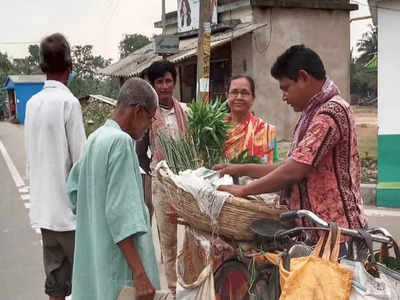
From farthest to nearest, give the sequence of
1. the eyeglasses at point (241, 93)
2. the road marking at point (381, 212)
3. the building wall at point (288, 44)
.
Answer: the building wall at point (288, 44) → the road marking at point (381, 212) → the eyeglasses at point (241, 93)

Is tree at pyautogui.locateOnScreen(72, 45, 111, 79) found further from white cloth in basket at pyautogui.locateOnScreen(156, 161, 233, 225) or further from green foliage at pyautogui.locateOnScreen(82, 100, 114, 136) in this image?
white cloth in basket at pyautogui.locateOnScreen(156, 161, 233, 225)

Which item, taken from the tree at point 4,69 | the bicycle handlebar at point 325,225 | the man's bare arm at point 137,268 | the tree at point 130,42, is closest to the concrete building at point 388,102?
the bicycle handlebar at point 325,225

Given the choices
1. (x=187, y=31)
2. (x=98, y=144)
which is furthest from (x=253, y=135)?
(x=187, y=31)

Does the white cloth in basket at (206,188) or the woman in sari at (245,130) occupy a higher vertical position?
the woman in sari at (245,130)

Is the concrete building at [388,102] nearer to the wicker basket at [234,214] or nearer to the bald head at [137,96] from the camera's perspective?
the wicker basket at [234,214]

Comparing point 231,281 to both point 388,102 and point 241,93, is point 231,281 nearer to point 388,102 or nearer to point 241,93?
point 241,93

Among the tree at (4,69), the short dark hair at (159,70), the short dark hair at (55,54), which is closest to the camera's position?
the short dark hair at (55,54)

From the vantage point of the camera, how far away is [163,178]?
10.0ft

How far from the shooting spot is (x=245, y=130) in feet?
12.9

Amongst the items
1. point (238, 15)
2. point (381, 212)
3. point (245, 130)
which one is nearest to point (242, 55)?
point (238, 15)

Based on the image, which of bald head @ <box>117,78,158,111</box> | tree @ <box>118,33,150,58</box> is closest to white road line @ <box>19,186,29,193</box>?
bald head @ <box>117,78,158,111</box>

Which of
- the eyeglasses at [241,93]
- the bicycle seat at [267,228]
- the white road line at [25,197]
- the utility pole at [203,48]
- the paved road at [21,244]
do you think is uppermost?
the utility pole at [203,48]

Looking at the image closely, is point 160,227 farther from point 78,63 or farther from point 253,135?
point 78,63

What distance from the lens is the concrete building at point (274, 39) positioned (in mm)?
14625
